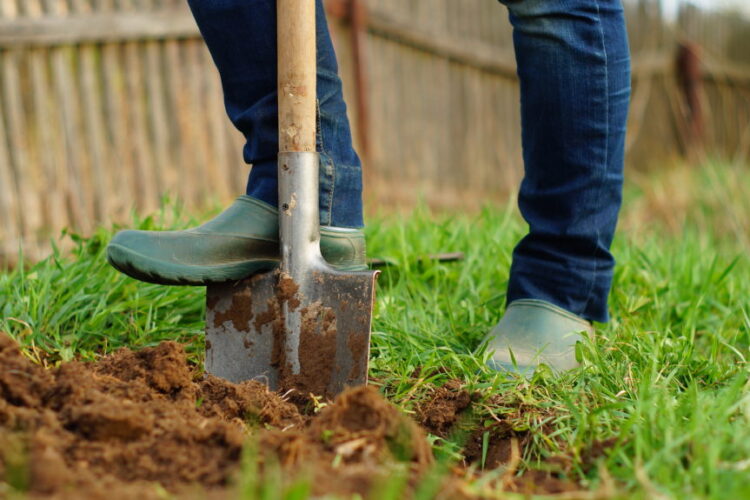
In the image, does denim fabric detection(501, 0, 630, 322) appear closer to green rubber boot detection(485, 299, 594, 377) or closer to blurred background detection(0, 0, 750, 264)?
green rubber boot detection(485, 299, 594, 377)

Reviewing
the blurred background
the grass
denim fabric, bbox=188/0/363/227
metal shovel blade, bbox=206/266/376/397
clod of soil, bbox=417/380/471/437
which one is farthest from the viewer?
the blurred background

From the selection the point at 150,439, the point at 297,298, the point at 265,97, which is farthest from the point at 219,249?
the point at 150,439

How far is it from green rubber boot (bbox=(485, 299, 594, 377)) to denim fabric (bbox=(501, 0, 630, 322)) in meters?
0.05

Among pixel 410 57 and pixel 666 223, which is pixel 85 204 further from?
pixel 666 223

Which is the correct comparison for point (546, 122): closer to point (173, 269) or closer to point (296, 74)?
point (296, 74)

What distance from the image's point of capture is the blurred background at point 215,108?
3805 mm

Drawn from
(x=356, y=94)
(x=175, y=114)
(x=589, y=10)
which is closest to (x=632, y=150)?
(x=356, y=94)

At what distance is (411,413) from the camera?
1499 mm

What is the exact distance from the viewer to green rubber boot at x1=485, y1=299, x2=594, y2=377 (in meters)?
1.71

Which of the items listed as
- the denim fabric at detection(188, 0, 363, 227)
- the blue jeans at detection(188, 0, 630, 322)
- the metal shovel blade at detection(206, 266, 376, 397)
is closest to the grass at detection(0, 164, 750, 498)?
the metal shovel blade at detection(206, 266, 376, 397)

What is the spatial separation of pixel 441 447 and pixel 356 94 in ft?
13.2

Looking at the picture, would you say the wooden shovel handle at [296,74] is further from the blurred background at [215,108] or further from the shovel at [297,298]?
the blurred background at [215,108]

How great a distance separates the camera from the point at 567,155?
1787mm

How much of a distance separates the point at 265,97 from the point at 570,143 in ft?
2.46
